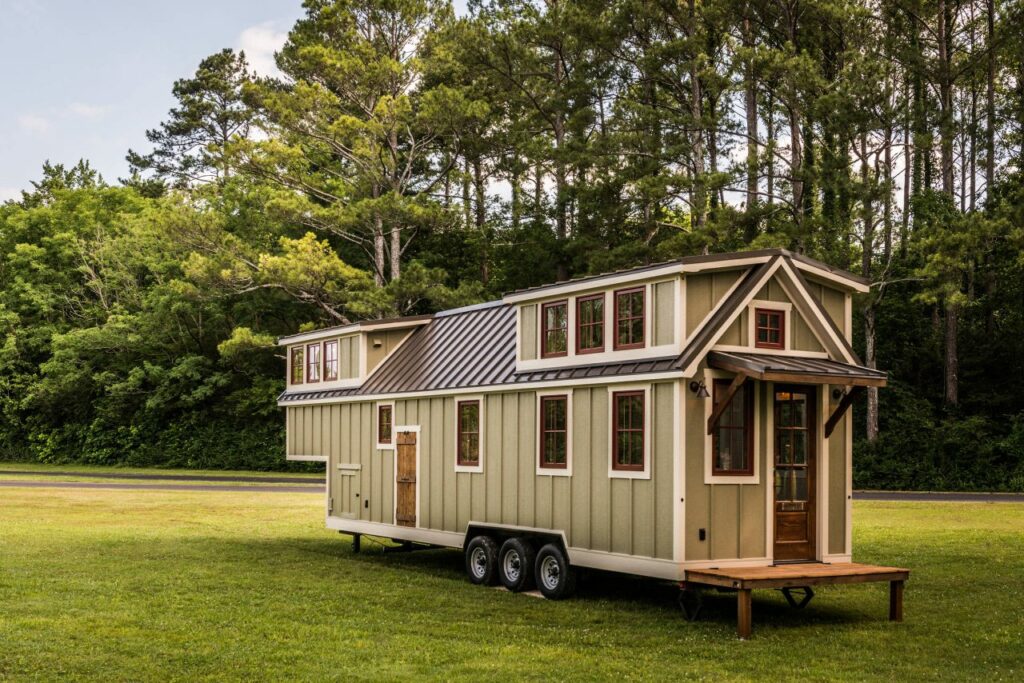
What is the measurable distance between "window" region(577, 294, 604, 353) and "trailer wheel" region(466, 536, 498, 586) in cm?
347

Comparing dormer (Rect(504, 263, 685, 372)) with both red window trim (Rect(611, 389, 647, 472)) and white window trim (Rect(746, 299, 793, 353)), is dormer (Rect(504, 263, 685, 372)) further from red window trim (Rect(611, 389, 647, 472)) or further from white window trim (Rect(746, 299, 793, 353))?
white window trim (Rect(746, 299, 793, 353))

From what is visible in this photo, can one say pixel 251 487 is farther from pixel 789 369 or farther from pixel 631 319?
pixel 789 369

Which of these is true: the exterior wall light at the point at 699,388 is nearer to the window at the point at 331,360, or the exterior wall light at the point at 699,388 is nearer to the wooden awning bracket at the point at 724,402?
the wooden awning bracket at the point at 724,402

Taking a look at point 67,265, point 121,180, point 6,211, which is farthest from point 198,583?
point 121,180

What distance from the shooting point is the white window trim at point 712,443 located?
14.4 meters

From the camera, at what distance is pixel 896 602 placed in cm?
1462

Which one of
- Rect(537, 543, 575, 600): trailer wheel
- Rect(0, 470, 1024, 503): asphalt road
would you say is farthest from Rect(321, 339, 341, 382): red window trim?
Rect(0, 470, 1024, 503): asphalt road

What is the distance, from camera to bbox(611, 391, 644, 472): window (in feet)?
48.8

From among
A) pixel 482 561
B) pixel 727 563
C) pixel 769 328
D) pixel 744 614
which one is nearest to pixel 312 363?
pixel 482 561

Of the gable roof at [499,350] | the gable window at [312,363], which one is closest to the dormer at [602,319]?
the gable roof at [499,350]

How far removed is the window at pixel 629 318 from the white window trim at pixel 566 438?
3.74 ft

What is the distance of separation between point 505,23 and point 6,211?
36.5 metres

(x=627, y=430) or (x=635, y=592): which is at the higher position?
(x=627, y=430)

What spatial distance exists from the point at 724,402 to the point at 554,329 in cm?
364
